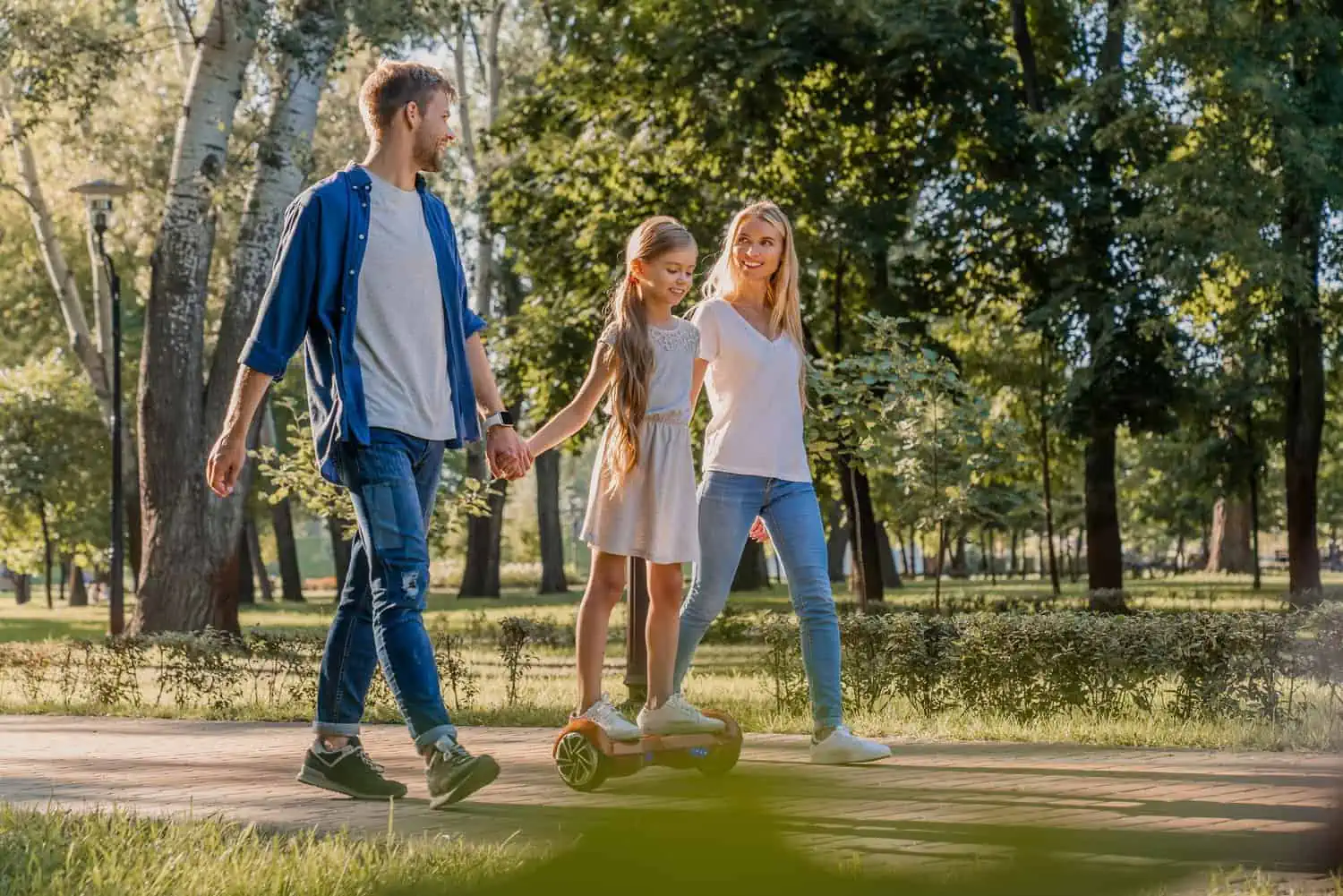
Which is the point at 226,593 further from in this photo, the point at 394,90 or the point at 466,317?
the point at 394,90

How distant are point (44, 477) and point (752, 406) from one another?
138 feet

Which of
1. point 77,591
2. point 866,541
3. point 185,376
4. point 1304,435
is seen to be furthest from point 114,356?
point 77,591

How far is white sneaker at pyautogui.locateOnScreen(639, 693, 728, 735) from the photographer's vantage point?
6.11m

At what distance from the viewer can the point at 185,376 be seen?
19.5m

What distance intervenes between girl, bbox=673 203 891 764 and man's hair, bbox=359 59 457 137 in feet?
4.80

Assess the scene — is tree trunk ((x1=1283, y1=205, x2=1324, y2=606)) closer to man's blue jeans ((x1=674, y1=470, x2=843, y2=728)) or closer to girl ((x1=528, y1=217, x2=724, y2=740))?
man's blue jeans ((x1=674, y1=470, x2=843, y2=728))

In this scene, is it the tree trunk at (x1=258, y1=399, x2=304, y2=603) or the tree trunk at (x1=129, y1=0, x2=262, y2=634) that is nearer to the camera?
the tree trunk at (x1=129, y1=0, x2=262, y2=634)

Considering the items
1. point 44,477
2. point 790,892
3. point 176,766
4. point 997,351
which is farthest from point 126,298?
point 790,892

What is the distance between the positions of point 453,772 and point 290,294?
1615 millimetres

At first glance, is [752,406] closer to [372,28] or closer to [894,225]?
[372,28]

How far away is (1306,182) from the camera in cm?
1902

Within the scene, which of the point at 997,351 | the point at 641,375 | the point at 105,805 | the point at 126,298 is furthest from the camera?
the point at 126,298

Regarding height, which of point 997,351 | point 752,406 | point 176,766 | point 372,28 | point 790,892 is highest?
point 372,28

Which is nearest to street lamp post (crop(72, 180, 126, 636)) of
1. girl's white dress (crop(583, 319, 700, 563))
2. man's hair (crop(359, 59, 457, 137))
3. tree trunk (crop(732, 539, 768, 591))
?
girl's white dress (crop(583, 319, 700, 563))
